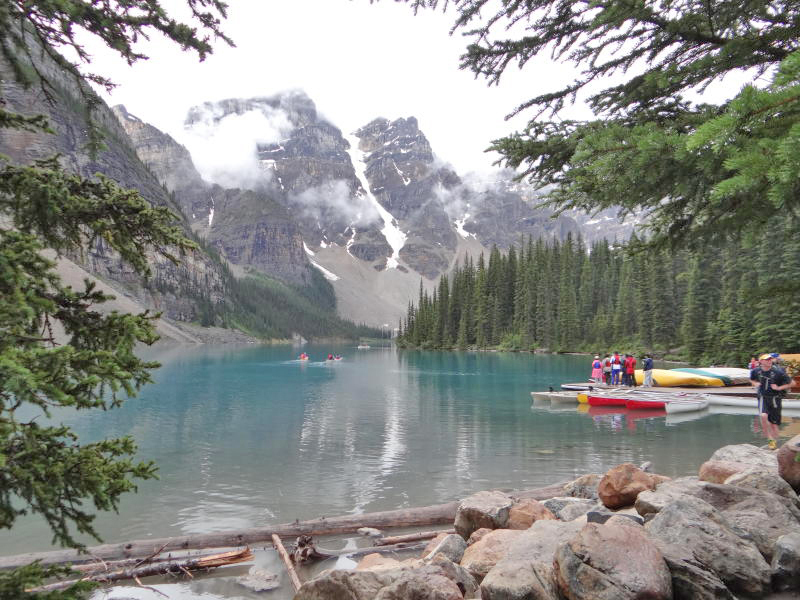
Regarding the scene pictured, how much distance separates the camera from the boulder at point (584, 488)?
500 inches

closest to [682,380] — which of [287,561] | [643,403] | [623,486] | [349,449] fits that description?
[643,403]

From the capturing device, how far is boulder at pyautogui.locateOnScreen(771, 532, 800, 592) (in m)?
6.10

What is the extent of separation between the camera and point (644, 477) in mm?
10984

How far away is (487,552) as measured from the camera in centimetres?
824

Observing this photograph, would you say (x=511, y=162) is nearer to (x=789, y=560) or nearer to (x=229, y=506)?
(x=789, y=560)

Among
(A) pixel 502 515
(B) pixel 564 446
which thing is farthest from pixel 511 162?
(B) pixel 564 446

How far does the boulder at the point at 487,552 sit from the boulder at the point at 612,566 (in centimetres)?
195

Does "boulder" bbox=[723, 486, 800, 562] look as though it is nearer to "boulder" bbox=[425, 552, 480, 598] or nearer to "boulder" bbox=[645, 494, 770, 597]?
"boulder" bbox=[645, 494, 770, 597]

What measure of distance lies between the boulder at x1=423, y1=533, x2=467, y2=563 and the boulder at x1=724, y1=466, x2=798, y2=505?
494cm

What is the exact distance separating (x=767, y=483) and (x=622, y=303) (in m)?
99.3

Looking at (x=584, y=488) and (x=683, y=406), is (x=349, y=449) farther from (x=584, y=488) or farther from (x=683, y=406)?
(x=683, y=406)

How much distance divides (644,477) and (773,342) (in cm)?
5118

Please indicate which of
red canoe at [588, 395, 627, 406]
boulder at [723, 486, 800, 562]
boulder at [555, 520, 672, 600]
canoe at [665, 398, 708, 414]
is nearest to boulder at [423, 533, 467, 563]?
boulder at [555, 520, 672, 600]

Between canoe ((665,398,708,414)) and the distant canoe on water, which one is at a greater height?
the distant canoe on water
